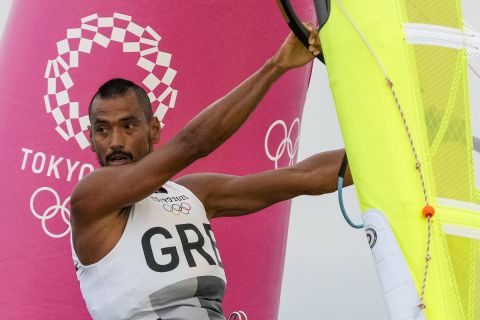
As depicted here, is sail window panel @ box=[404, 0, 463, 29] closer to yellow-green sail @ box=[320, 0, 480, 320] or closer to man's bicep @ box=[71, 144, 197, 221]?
yellow-green sail @ box=[320, 0, 480, 320]

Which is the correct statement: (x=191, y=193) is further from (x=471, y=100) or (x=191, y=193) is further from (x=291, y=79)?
(x=291, y=79)

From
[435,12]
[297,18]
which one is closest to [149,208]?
[297,18]

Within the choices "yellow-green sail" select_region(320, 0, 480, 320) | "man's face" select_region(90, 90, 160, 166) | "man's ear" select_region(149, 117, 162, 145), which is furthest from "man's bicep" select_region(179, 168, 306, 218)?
"yellow-green sail" select_region(320, 0, 480, 320)

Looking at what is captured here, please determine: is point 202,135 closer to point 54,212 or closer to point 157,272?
point 157,272

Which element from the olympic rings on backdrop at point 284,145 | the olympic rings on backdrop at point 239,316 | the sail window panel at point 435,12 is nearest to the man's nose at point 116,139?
the sail window panel at point 435,12

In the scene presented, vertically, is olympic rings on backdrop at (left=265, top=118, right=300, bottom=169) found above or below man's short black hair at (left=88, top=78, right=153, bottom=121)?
above

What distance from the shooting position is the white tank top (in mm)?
2855

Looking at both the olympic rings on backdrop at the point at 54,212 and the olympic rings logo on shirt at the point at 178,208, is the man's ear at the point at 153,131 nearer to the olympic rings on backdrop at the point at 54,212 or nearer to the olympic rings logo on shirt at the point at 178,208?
the olympic rings logo on shirt at the point at 178,208

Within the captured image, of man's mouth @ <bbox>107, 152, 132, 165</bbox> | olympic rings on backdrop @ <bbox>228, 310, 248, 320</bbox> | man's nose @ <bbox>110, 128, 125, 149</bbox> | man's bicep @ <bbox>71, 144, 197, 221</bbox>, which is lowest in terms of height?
man's bicep @ <bbox>71, 144, 197, 221</bbox>

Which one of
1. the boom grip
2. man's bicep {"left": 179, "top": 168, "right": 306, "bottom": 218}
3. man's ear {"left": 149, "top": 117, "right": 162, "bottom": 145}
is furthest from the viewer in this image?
man's bicep {"left": 179, "top": 168, "right": 306, "bottom": 218}

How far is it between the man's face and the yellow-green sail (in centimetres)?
67

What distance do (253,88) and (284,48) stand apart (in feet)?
0.45

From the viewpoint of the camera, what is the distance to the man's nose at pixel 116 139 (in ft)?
9.76

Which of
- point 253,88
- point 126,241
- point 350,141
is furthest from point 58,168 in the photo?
point 350,141
